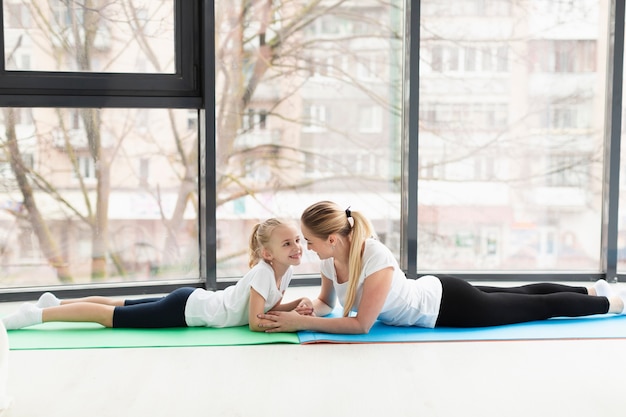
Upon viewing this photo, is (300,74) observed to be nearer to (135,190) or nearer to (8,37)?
(135,190)

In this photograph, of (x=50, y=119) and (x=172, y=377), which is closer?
(x=172, y=377)

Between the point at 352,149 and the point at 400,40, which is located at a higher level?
the point at 400,40

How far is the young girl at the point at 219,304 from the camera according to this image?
9.92 feet

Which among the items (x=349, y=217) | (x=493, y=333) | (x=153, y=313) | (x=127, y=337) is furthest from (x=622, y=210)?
(x=127, y=337)

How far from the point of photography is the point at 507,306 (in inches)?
126

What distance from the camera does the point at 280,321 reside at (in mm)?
3029

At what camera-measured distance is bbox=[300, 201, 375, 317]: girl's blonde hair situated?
9.79ft

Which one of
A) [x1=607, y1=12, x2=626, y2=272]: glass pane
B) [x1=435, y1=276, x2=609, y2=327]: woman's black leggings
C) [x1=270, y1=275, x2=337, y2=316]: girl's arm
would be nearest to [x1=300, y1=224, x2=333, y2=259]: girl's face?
[x1=270, y1=275, x2=337, y2=316]: girl's arm

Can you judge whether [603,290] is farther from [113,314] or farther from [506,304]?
[113,314]

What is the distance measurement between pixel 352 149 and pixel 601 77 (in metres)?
1.53

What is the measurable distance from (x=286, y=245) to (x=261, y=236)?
0.12 meters

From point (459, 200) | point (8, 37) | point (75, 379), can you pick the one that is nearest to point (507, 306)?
point (459, 200)

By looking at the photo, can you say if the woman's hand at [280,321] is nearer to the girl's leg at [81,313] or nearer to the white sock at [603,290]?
the girl's leg at [81,313]

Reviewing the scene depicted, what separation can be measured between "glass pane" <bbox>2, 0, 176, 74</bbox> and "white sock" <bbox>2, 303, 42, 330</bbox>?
1.32m
